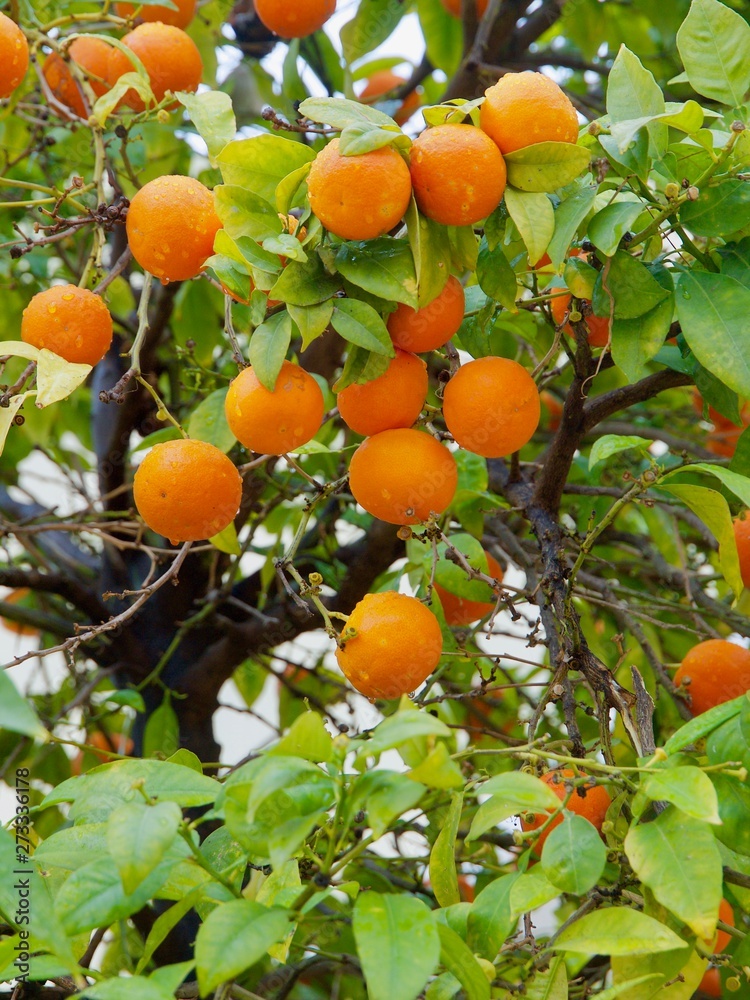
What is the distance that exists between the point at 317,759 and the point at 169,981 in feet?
0.41

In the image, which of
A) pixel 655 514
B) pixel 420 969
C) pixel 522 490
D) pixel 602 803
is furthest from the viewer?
pixel 655 514

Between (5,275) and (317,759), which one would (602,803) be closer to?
(317,759)

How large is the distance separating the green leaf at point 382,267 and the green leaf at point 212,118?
180mm

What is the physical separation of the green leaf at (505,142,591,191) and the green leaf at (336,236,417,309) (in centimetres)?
9

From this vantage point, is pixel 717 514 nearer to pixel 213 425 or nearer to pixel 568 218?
pixel 568 218

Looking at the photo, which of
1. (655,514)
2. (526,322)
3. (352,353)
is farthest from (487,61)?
(352,353)

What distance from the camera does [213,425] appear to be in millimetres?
869

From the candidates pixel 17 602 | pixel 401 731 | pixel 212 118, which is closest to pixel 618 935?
pixel 401 731

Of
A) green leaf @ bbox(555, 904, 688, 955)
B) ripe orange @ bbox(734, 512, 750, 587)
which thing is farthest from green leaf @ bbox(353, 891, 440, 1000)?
ripe orange @ bbox(734, 512, 750, 587)

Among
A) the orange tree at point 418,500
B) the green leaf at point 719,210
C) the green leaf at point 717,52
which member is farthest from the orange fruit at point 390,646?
the green leaf at point 717,52

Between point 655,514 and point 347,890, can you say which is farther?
point 655,514

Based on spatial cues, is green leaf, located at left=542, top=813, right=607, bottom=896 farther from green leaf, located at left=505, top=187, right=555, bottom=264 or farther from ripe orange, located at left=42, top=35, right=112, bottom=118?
ripe orange, located at left=42, top=35, right=112, bottom=118

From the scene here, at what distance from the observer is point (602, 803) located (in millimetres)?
698

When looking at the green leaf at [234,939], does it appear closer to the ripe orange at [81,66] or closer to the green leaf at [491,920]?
the green leaf at [491,920]
